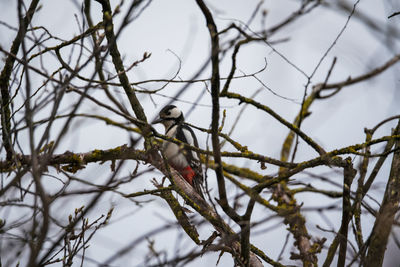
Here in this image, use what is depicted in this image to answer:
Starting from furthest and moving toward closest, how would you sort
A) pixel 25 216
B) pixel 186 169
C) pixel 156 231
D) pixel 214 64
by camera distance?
1. pixel 186 169
2. pixel 25 216
3. pixel 214 64
4. pixel 156 231

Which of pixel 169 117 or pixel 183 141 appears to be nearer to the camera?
pixel 183 141

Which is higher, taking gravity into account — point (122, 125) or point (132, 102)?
point (132, 102)

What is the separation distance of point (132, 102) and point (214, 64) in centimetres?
166

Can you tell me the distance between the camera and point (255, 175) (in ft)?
10.6

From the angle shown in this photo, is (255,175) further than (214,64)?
Yes

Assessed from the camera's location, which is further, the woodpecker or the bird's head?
the bird's head

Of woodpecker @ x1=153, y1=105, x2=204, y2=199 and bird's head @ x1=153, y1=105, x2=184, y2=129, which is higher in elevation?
bird's head @ x1=153, y1=105, x2=184, y2=129

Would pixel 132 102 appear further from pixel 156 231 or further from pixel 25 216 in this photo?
pixel 156 231

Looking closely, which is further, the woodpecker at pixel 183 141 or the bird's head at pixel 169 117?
the bird's head at pixel 169 117

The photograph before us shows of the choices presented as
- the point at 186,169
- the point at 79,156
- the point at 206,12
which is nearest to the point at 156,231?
the point at 206,12

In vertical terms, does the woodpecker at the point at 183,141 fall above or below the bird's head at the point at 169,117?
below

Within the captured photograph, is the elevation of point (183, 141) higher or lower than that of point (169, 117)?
lower

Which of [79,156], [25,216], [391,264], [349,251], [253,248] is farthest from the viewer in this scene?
[79,156]

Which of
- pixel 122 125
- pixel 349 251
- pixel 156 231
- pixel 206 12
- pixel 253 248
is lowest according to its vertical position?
pixel 156 231
